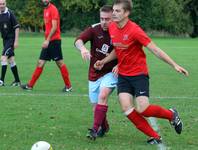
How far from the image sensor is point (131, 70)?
7551mm

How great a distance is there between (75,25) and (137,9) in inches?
294

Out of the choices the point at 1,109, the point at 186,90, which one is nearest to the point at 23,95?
the point at 1,109

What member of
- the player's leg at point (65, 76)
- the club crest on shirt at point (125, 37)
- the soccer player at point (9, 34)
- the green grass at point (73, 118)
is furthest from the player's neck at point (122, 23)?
the soccer player at point (9, 34)

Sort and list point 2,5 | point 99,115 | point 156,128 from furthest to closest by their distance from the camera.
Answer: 1. point 2,5
2. point 156,128
3. point 99,115

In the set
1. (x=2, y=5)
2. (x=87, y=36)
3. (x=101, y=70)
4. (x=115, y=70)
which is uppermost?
(x=87, y=36)

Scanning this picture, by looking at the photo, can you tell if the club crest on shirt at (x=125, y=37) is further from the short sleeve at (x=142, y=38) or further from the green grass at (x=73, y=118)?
the green grass at (x=73, y=118)

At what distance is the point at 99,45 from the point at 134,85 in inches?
39.0

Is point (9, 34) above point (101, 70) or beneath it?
beneath

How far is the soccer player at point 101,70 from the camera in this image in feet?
25.9

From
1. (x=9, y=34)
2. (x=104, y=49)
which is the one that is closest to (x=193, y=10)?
(x=9, y=34)

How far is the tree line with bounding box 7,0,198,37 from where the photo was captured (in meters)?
64.0

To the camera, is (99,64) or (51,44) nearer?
(99,64)

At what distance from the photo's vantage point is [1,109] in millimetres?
10539

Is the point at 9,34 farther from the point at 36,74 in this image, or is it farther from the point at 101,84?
the point at 101,84
